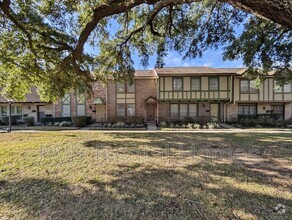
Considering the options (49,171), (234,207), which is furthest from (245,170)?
(49,171)

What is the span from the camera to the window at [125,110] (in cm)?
1991

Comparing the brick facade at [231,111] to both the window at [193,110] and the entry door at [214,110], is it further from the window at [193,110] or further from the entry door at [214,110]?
the window at [193,110]

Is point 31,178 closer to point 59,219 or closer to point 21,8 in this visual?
point 59,219

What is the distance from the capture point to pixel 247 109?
758 inches

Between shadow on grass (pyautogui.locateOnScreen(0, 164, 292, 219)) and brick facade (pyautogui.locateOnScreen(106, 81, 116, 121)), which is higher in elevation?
brick facade (pyautogui.locateOnScreen(106, 81, 116, 121))

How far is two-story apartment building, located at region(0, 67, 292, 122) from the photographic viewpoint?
59.9 feet

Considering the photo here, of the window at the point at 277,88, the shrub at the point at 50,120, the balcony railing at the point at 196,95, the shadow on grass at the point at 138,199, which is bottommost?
the shadow on grass at the point at 138,199

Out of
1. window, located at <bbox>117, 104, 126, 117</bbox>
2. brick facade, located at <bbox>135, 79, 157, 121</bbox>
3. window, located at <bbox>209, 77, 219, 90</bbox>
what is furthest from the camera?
window, located at <bbox>117, 104, 126, 117</bbox>

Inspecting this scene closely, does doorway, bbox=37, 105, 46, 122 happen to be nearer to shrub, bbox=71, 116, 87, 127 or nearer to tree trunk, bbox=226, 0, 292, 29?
shrub, bbox=71, 116, 87, 127

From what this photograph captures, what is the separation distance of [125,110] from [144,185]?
16429mm

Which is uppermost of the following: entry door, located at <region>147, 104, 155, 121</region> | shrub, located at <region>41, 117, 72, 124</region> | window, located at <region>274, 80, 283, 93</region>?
window, located at <region>274, 80, 283, 93</region>

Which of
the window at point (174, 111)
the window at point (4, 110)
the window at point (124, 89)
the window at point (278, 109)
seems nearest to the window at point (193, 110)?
the window at point (174, 111)

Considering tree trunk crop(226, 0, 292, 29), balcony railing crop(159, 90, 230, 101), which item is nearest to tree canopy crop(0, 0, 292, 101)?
tree trunk crop(226, 0, 292, 29)

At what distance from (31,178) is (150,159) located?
10.0ft
